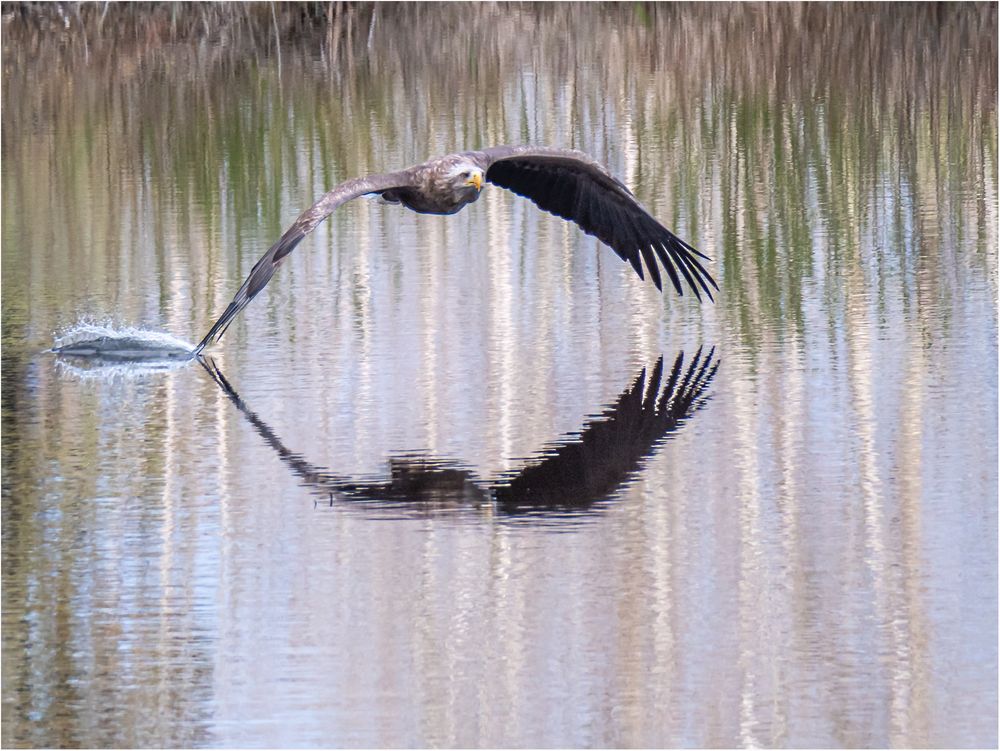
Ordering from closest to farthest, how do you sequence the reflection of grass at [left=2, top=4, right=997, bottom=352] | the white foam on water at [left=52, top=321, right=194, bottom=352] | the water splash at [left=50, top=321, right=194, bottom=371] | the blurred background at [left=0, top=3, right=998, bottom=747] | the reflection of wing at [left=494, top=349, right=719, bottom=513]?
1. the blurred background at [left=0, top=3, right=998, bottom=747]
2. the reflection of wing at [left=494, top=349, right=719, bottom=513]
3. the water splash at [left=50, top=321, right=194, bottom=371]
4. the white foam on water at [left=52, top=321, right=194, bottom=352]
5. the reflection of grass at [left=2, top=4, right=997, bottom=352]

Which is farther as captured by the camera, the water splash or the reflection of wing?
the water splash

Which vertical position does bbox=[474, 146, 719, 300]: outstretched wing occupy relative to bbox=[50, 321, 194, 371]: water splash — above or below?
above

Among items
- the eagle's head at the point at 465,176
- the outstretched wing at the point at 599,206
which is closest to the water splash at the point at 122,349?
the eagle's head at the point at 465,176

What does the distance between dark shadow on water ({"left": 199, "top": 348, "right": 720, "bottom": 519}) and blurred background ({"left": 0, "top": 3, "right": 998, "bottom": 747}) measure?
23mm

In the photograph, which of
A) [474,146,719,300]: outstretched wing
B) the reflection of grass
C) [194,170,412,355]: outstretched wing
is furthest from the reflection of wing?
[194,170,412,355]: outstretched wing

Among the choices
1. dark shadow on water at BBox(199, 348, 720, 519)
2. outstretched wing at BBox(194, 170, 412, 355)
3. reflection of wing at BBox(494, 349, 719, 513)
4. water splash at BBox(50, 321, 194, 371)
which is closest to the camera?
dark shadow on water at BBox(199, 348, 720, 519)

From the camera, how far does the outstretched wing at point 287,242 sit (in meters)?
Result: 8.48

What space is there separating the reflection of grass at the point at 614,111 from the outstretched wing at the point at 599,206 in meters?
0.40

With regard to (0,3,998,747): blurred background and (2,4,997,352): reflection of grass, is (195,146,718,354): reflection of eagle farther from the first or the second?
(2,4,997,352): reflection of grass

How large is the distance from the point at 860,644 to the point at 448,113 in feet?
36.3

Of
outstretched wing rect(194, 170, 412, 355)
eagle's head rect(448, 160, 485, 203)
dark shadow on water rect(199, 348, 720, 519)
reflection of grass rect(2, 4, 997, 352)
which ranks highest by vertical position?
reflection of grass rect(2, 4, 997, 352)

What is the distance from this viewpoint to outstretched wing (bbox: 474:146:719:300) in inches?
394

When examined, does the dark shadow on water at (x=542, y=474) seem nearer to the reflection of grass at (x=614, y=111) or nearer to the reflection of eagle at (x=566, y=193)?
the reflection of grass at (x=614, y=111)

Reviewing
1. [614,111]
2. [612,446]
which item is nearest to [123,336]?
[612,446]
